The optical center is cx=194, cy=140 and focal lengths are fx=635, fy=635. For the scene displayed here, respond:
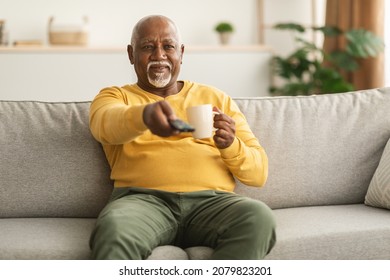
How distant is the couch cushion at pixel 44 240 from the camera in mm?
1785

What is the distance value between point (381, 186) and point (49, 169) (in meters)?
1.14

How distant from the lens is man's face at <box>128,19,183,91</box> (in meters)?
2.16

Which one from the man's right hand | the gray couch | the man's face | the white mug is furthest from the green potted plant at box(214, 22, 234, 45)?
the man's right hand

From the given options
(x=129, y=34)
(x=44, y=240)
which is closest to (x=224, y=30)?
(x=129, y=34)

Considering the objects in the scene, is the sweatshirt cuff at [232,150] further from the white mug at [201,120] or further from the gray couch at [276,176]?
the gray couch at [276,176]

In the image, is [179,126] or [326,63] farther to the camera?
[326,63]

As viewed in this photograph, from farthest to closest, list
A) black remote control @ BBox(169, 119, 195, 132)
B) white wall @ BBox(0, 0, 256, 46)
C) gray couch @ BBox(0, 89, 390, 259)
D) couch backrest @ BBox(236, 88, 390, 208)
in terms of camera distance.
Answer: white wall @ BBox(0, 0, 256, 46) < couch backrest @ BBox(236, 88, 390, 208) < gray couch @ BBox(0, 89, 390, 259) < black remote control @ BBox(169, 119, 195, 132)

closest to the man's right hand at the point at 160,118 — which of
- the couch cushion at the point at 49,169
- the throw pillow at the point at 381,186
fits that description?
the couch cushion at the point at 49,169

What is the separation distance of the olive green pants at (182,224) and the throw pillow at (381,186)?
557 mm

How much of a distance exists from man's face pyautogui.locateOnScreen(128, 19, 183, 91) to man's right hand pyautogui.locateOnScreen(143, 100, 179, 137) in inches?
18.1

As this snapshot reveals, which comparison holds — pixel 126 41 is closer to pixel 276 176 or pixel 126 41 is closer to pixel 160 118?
pixel 276 176

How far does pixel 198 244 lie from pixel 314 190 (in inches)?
23.4

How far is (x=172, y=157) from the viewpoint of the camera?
2.01 meters

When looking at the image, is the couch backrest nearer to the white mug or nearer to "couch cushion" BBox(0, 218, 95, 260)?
the white mug
